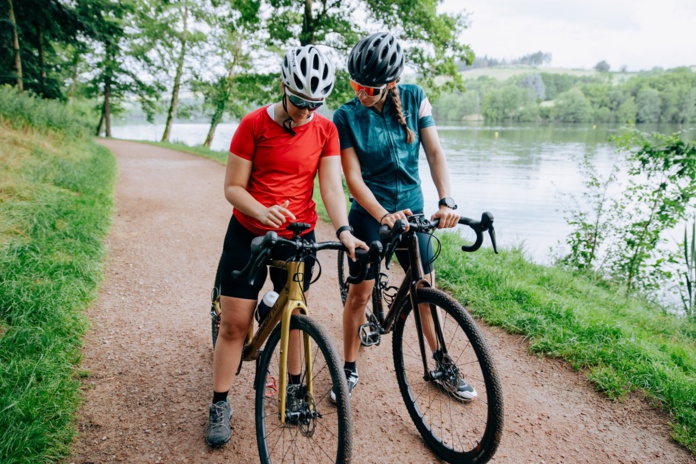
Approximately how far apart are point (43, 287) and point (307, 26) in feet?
37.9

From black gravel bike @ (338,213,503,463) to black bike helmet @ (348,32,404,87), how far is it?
87 centimetres

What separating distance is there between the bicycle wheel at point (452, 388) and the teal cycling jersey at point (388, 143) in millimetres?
691

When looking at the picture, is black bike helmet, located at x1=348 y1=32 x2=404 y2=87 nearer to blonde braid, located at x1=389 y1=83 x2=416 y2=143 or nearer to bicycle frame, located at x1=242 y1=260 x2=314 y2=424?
blonde braid, located at x1=389 y1=83 x2=416 y2=143

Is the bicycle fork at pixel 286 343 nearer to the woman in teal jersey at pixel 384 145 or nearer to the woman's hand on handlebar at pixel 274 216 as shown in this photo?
the woman's hand on handlebar at pixel 274 216

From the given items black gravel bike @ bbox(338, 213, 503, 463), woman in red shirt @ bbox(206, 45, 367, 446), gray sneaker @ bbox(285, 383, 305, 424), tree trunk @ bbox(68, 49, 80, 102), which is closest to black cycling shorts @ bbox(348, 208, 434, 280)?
black gravel bike @ bbox(338, 213, 503, 463)

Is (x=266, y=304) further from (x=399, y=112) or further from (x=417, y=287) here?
(x=399, y=112)

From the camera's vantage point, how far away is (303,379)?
7.60 feet

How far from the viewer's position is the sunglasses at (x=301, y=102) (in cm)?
222

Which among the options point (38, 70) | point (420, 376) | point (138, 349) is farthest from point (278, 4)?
point (420, 376)

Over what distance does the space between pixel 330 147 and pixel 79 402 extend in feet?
7.91

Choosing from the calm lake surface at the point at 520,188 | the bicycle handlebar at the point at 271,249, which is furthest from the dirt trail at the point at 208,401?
the calm lake surface at the point at 520,188

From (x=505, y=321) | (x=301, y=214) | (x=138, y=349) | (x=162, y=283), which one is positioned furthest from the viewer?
(x=162, y=283)

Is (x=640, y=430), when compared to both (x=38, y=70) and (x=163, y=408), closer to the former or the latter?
(x=163, y=408)

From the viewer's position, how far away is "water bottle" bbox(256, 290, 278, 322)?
7.86ft
